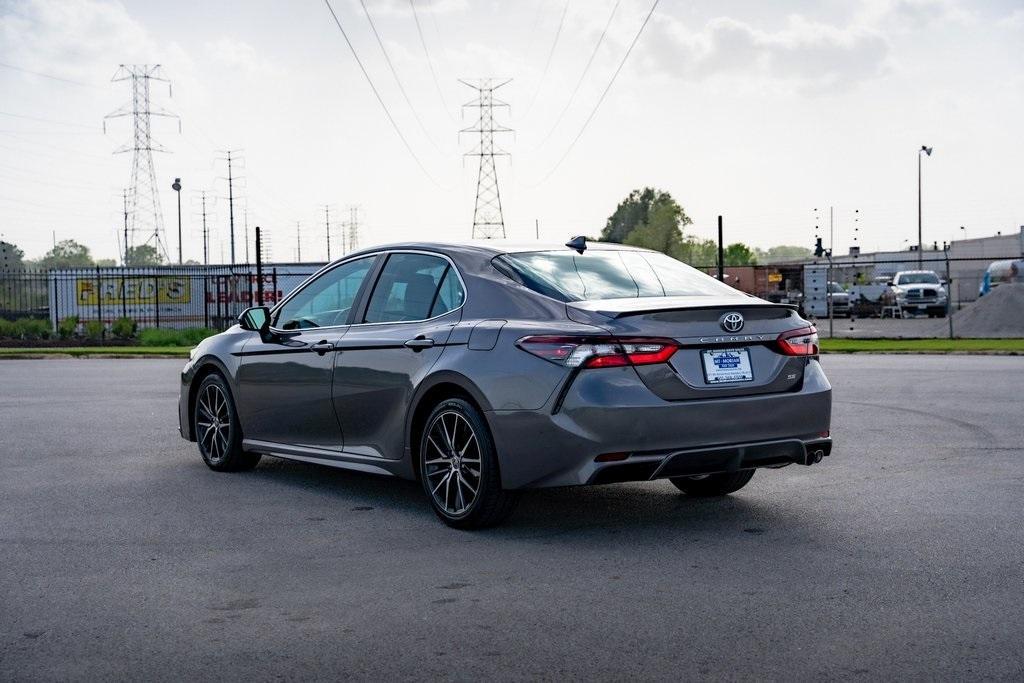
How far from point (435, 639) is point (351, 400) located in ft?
10.00

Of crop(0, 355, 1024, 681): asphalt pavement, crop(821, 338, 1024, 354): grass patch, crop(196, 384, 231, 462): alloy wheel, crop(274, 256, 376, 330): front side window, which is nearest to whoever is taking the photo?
crop(0, 355, 1024, 681): asphalt pavement

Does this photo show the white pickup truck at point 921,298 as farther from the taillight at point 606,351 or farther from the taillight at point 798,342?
the taillight at point 606,351

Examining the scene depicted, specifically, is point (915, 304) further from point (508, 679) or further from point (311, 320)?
point (508, 679)

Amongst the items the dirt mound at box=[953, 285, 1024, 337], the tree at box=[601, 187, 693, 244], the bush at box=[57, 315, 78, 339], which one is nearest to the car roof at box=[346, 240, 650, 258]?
the dirt mound at box=[953, 285, 1024, 337]

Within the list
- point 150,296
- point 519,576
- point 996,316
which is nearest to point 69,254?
point 150,296

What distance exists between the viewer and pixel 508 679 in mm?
4133

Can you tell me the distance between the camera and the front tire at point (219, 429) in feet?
28.9

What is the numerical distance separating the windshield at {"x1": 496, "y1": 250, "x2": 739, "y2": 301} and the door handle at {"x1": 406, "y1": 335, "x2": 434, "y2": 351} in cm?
62

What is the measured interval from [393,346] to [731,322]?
6.64 ft

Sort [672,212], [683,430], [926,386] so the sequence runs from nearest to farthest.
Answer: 1. [683,430]
2. [926,386]
3. [672,212]

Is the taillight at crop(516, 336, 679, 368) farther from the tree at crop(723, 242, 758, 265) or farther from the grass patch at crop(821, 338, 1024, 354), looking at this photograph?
the tree at crop(723, 242, 758, 265)

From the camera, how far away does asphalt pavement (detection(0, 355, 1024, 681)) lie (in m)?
4.36

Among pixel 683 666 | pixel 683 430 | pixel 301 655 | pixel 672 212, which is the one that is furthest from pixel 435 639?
pixel 672 212

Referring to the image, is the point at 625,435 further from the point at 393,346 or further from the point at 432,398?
the point at 393,346
